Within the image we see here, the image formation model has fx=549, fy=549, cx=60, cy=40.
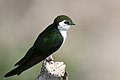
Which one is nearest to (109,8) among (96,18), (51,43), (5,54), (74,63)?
(96,18)

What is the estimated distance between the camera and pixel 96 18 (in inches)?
351

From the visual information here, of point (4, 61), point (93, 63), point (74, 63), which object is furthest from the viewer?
point (93, 63)

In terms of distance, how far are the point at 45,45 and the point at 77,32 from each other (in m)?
4.49

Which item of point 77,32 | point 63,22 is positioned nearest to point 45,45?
point 63,22

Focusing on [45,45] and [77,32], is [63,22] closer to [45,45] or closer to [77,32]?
[45,45]

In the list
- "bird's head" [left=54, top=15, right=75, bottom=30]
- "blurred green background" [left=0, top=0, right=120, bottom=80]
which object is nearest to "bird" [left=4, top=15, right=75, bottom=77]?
"bird's head" [left=54, top=15, right=75, bottom=30]

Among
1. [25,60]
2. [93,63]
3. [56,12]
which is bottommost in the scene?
[93,63]

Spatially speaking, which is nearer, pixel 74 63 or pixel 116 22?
pixel 74 63

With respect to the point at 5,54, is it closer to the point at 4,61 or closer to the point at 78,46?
the point at 4,61

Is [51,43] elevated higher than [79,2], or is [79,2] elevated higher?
[51,43]

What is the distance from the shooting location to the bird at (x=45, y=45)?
3.87 metres

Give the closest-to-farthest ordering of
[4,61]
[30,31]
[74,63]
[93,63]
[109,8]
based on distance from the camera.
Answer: [4,61]
[74,63]
[93,63]
[30,31]
[109,8]

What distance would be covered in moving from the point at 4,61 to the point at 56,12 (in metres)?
2.52

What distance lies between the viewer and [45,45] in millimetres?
4023
